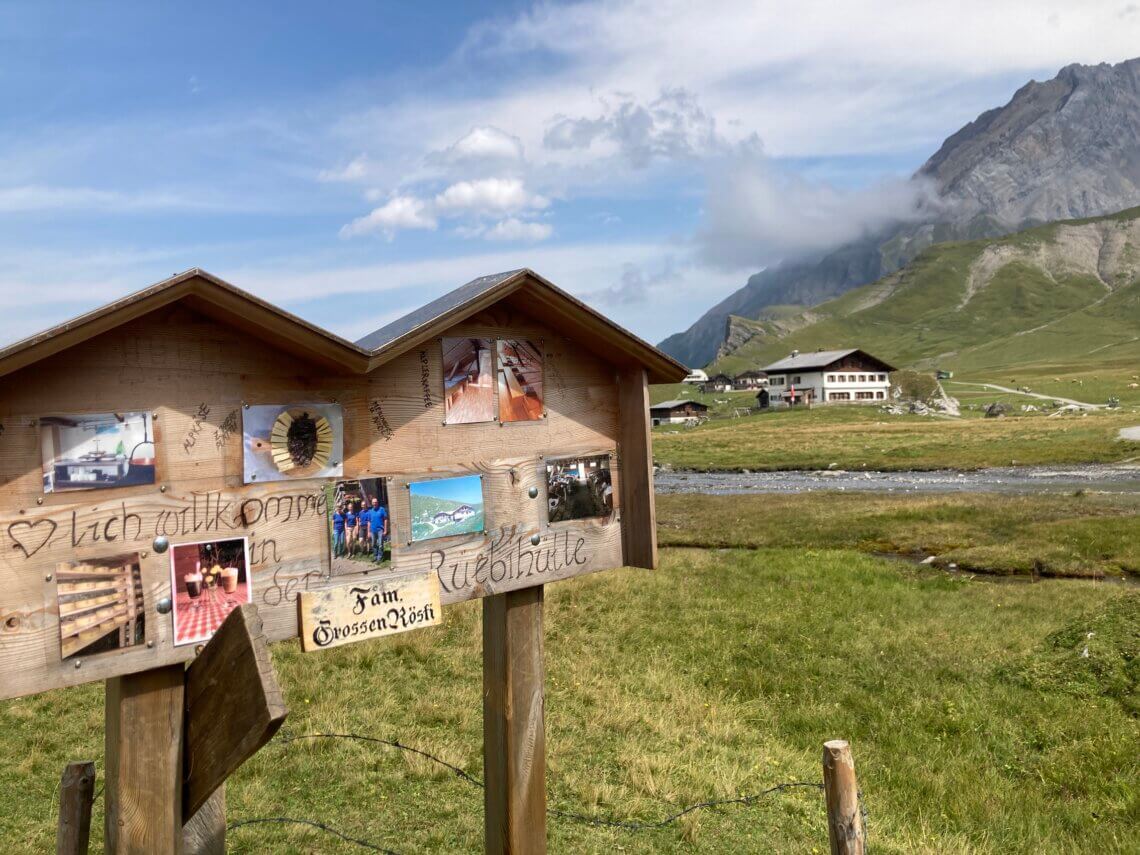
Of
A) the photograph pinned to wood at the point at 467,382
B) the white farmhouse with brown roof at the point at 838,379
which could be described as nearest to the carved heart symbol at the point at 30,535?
the photograph pinned to wood at the point at 467,382

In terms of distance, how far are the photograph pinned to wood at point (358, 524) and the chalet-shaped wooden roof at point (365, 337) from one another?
0.64 m

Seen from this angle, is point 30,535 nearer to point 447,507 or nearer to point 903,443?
point 447,507

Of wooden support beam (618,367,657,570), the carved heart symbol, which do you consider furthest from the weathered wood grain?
the carved heart symbol

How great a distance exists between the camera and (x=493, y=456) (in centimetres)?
493

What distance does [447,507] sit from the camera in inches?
184

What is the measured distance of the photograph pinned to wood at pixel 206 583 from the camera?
3676 millimetres

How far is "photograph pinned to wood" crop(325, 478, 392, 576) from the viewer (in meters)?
4.23

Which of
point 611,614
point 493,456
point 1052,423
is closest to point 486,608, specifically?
point 493,456

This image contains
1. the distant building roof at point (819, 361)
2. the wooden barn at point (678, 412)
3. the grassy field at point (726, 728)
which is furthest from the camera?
the distant building roof at point (819, 361)

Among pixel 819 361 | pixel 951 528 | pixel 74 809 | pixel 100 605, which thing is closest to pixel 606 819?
pixel 74 809

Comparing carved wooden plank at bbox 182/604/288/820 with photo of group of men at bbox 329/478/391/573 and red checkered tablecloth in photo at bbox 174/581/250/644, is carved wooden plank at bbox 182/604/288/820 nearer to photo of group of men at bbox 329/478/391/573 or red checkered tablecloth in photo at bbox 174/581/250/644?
red checkered tablecloth in photo at bbox 174/581/250/644

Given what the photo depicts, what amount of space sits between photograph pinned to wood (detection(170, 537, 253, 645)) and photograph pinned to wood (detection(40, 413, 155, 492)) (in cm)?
40

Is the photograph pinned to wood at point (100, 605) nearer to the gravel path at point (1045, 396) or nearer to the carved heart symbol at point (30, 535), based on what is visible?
the carved heart symbol at point (30, 535)

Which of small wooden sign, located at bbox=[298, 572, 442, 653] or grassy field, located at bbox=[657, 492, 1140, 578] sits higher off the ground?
small wooden sign, located at bbox=[298, 572, 442, 653]
